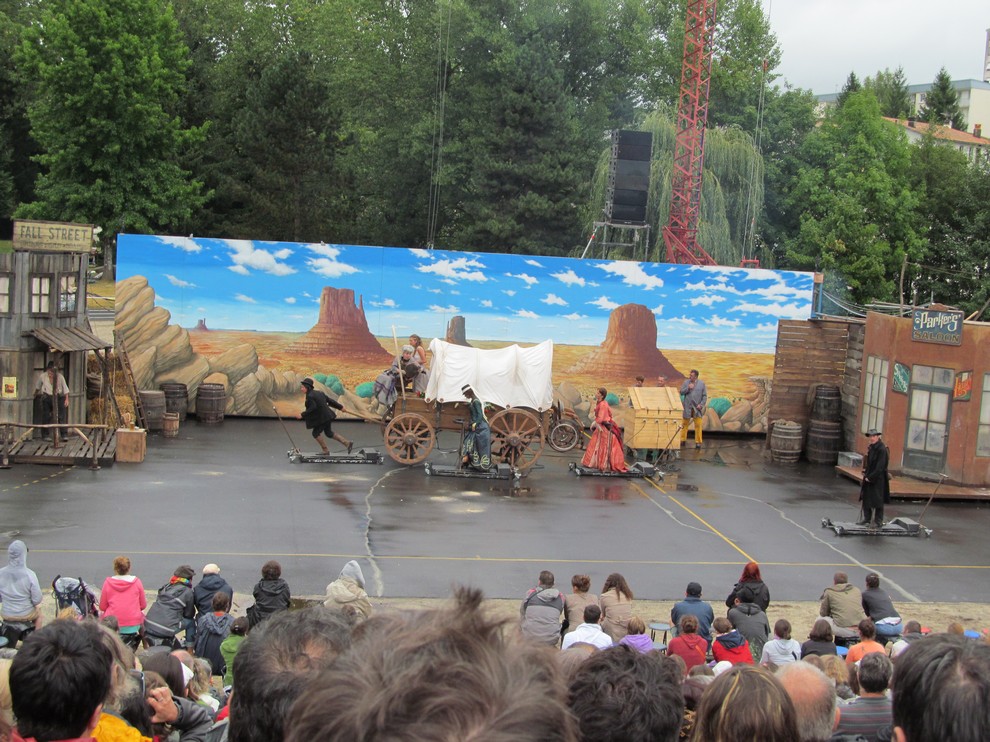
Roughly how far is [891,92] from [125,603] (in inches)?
4140

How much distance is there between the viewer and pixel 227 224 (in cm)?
4831

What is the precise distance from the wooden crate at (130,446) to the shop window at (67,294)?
3.61 metres

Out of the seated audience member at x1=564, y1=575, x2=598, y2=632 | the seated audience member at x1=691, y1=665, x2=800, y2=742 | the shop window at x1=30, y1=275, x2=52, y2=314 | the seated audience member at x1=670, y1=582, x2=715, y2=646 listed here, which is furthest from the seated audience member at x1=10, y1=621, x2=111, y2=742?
the shop window at x1=30, y1=275, x2=52, y2=314

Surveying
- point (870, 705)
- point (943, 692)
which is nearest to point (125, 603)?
point (870, 705)

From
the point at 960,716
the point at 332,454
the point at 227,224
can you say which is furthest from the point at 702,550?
the point at 227,224

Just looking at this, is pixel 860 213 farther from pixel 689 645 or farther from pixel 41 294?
pixel 689 645

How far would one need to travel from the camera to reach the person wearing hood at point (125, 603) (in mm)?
10992

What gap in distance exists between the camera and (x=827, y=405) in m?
26.2

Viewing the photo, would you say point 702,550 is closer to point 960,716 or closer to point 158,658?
point 158,658

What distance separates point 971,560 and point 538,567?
7004 millimetres

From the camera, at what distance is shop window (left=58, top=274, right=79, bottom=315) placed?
23234 mm

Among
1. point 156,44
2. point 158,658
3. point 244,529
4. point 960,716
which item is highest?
point 156,44

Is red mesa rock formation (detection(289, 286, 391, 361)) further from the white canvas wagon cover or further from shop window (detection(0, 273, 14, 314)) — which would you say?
shop window (detection(0, 273, 14, 314))

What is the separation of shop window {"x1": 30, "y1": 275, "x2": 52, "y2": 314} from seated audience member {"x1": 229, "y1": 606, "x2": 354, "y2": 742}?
2079 cm
